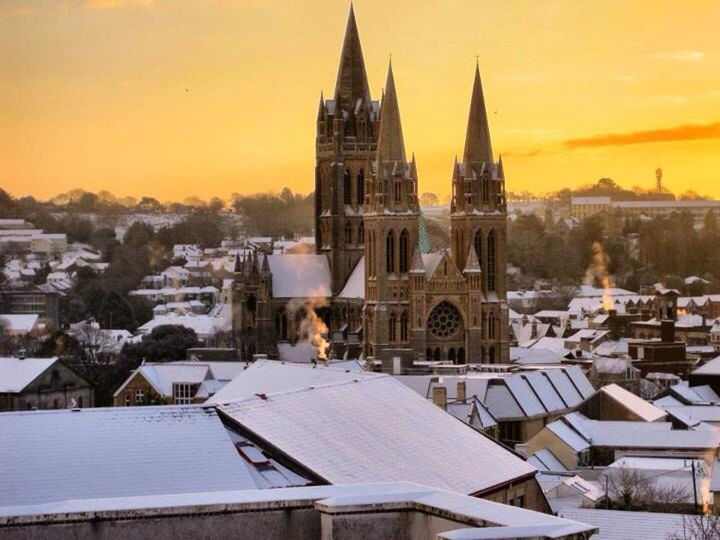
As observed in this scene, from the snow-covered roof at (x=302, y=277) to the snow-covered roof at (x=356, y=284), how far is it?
1.10 metres

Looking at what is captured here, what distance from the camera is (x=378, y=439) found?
25.3m

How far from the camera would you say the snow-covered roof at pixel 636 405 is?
5216 cm

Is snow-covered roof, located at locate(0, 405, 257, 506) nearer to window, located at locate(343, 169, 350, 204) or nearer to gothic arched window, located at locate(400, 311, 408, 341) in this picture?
gothic arched window, located at locate(400, 311, 408, 341)

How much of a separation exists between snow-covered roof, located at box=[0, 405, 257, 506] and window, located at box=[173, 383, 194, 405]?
99.9 feet

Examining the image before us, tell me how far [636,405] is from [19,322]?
52.8 meters

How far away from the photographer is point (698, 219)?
168m

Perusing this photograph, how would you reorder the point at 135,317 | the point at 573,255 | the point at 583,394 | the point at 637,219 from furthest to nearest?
the point at 637,219
the point at 573,255
the point at 135,317
the point at 583,394

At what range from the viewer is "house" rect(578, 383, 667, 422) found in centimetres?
5256

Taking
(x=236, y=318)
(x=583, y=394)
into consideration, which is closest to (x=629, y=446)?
(x=583, y=394)

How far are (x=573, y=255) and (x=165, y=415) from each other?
13144 cm

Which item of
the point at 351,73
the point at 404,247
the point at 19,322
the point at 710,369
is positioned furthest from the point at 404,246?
the point at 19,322

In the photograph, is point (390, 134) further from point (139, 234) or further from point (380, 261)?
point (139, 234)

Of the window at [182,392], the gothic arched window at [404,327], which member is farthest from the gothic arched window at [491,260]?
the window at [182,392]

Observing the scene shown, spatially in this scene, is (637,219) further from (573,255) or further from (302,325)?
(302,325)
